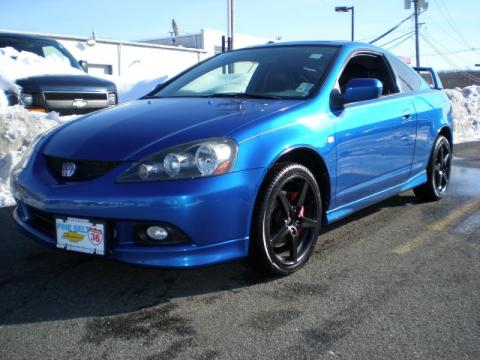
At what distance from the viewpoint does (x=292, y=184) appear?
10.8 feet

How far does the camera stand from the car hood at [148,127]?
2.87 meters

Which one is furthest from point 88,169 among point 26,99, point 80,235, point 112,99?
point 112,99

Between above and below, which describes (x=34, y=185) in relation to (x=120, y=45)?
below

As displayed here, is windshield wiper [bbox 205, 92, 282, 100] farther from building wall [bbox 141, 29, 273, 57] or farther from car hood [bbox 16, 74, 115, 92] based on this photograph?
building wall [bbox 141, 29, 273, 57]

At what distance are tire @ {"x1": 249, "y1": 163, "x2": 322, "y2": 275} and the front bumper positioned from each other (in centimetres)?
12

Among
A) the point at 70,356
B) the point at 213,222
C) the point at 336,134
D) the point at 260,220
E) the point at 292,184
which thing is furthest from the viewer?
the point at 336,134

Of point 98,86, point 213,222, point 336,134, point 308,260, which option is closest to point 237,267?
point 308,260

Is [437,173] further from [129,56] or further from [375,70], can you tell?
[129,56]

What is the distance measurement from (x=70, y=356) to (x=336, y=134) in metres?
2.14

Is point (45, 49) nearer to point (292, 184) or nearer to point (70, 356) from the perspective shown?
point (292, 184)

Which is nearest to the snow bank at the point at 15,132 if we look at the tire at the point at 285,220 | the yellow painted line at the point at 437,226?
the tire at the point at 285,220

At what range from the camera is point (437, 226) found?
4492mm

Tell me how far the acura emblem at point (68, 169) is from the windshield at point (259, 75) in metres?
1.31

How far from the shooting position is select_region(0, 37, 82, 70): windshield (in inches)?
341
